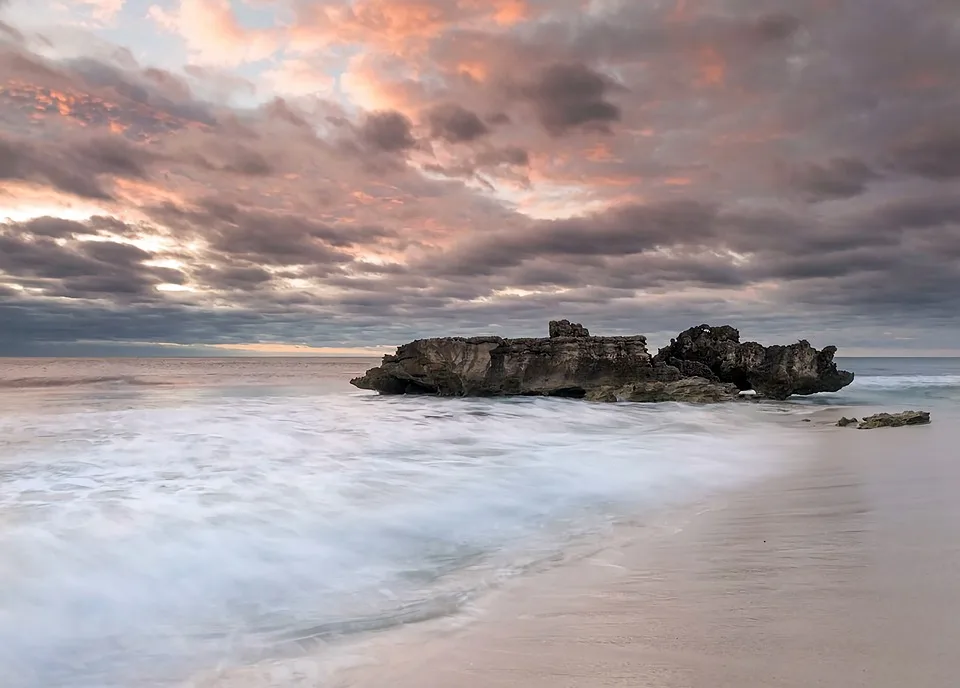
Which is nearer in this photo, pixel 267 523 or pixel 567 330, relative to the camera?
pixel 267 523

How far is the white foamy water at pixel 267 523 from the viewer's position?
4.26 meters

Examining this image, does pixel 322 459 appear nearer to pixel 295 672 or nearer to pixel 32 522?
pixel 32 522

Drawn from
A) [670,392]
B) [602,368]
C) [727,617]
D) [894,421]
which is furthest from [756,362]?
[727,617]

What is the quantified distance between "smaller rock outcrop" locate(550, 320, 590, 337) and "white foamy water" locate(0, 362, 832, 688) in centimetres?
1485

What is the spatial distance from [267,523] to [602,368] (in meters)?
23.8

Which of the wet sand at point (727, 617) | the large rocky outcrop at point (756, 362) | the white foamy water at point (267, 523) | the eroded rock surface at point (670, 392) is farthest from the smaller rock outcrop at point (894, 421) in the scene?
the large rocky outcrop at point (756, 362)

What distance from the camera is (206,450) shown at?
447 inches

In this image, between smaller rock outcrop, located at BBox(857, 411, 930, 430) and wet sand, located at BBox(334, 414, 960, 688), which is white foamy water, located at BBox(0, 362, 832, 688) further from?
smaller rock outcrop, located at BBox(857, 411, 930, 430)

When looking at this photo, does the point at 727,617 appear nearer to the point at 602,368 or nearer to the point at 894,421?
the point at 894,421

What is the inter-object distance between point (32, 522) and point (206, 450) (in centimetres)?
507

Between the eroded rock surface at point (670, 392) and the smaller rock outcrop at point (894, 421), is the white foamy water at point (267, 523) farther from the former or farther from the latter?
the eroded rock surface at point (670, 392)

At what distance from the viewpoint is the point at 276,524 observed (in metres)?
6.86

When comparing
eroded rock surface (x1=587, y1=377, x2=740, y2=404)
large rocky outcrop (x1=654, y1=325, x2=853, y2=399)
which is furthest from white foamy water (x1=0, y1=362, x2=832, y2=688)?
large rocky outcrop (x1=654, y1=325, x2=853, y2=399)

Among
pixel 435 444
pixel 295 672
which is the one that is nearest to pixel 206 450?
pixel 435 444
